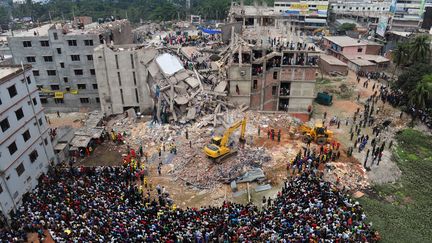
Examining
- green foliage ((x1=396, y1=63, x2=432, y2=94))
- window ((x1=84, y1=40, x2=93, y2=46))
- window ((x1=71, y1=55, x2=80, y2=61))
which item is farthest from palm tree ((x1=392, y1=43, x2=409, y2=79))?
window ((x1=71, y1=55, x2=80, y2=61))

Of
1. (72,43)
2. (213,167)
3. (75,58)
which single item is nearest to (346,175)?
(213,167)

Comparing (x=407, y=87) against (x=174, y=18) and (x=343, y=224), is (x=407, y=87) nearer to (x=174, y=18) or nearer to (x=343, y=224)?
(x=343, y=224)

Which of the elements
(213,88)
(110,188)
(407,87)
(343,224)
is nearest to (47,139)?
(110,188)

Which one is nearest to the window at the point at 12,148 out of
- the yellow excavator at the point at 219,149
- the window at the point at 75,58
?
the yellow excavator at the point at 219,149

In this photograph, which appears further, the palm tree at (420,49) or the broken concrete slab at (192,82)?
the palm tree at (420,49)

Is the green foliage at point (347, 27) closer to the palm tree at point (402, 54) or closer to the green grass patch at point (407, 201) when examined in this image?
the palm tree at point (402, 54)

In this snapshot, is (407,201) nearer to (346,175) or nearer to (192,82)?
(346,175)
